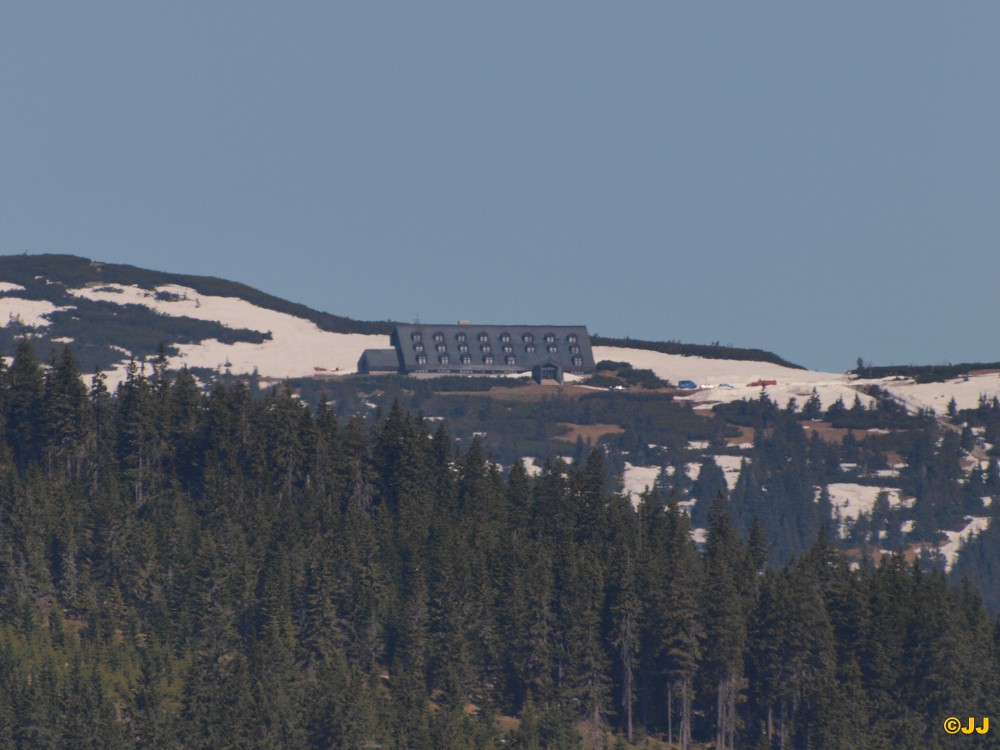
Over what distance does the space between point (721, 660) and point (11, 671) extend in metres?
Result: 46.0

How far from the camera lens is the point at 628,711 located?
128m

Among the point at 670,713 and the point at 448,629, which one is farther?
the point at 448,629

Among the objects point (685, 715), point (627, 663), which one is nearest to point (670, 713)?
point (685, 715)

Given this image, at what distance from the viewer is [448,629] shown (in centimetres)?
12888

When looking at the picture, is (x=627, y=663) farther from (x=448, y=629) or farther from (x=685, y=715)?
(x=448, y=629)

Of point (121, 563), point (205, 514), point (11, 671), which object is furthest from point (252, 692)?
point (205, 514)

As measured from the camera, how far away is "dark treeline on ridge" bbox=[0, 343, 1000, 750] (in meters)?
115
